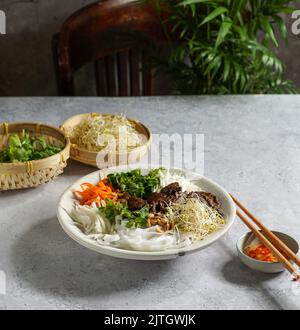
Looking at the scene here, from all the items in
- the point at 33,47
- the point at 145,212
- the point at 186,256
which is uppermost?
the point at 33,47

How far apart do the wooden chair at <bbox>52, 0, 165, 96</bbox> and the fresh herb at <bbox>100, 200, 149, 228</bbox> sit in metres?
1.59

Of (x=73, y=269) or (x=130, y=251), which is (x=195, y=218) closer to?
(x=130, y=251)

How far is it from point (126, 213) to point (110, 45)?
6.15ft

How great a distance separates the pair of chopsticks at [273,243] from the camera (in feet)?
4.38

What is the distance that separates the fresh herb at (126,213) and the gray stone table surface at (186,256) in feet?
0.36

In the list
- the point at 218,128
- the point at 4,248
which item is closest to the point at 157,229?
the point at 4,248

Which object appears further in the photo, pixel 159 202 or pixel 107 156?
pixel 107 156

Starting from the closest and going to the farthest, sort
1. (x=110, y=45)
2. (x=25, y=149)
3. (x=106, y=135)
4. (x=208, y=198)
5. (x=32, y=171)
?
1. (x=208, y=198)
2. (x=32, y=171)
3. (x=25, y=149)
4. (x=106, y=135)
5. (x=110, y=45)

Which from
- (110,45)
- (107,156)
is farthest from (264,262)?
(110,45)

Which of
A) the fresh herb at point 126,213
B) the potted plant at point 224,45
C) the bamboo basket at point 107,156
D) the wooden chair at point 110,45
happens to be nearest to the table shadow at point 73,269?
the fresh herb at point 126,213

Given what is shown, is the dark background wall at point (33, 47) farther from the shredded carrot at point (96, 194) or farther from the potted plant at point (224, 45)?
the shredded carrot at point (96, 194)

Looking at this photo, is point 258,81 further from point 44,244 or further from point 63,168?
point 44,244

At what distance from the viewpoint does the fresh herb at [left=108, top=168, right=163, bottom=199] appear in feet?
5.37

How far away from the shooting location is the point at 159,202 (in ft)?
5.07
